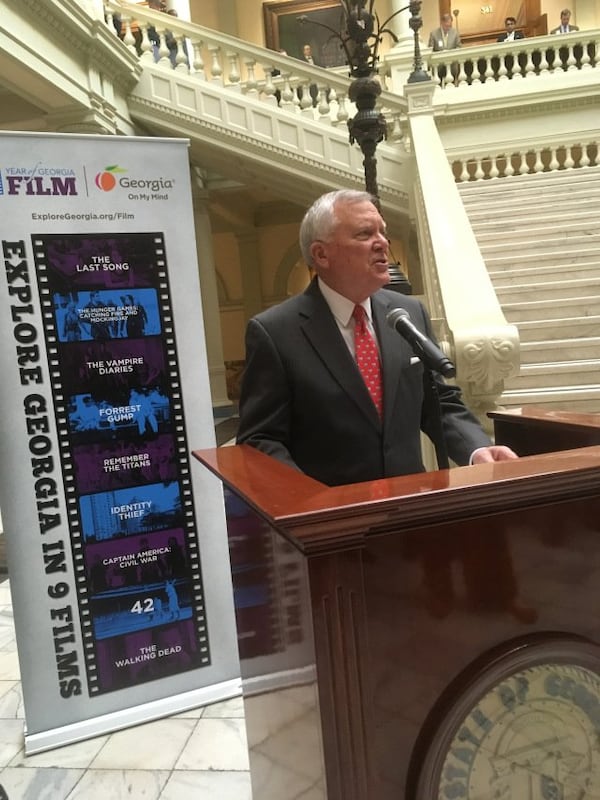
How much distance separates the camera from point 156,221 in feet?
8.30

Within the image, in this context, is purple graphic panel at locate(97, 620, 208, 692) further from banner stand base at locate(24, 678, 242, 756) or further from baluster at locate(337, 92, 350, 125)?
baluster at locate(337, 92, 350, 125)

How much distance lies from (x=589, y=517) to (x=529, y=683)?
12.0 inches

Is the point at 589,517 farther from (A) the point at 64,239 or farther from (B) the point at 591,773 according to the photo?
(A) the point at 64,239

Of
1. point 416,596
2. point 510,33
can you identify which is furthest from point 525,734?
point 510,33

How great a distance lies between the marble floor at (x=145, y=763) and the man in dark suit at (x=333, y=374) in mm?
1268

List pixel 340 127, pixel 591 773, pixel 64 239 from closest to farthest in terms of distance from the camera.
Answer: pixel 591 773 → pixel 64 239 → pixel 340 127

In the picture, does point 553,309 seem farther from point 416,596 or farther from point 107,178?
point 416,596

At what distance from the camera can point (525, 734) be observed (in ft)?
3.63

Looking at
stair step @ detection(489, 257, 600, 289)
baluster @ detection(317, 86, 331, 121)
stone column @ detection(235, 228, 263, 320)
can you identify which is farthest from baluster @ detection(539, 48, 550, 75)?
stone column @ detection(235, 228, 263, 320)

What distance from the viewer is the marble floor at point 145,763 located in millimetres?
2234

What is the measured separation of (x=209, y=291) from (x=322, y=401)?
10277 mm

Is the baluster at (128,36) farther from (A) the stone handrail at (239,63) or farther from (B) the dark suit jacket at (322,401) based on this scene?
(B) the dark suit jacket at (322,401)

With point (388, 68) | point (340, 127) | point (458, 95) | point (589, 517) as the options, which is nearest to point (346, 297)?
point (589, 517)

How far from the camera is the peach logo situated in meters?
2.42
